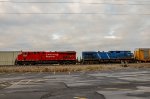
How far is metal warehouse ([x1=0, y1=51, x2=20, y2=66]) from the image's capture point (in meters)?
81.6

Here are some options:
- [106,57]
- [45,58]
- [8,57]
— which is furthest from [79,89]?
[8,57]

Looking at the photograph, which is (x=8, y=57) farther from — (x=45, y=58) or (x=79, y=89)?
(x=79, y=89)

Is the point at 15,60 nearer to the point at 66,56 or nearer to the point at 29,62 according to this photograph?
the point at 29,62

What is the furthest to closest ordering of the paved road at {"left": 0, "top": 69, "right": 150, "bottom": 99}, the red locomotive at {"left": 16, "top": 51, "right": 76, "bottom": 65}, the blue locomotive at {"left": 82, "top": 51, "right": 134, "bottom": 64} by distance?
the blue locomotive at {"left": 82, "top": 51, "right": 134, "bottom": 64} → the red locomotive at {"left": 16, "top": 51, "right": 76, "bottom": 65} → the paved road at {"left": 0, "top": 69, "right": 150, "bottom": 99}

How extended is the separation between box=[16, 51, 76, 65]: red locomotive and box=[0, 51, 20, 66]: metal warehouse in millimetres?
2360

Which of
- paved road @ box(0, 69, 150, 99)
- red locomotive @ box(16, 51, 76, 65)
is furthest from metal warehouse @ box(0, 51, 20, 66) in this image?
paved road @ box(0, 69, 150, 99)

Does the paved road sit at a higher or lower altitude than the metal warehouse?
lower

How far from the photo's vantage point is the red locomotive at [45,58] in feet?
260

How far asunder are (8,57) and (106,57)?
2341 cm

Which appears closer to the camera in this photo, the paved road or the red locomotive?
the paved road

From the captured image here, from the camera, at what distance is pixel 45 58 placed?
264ft

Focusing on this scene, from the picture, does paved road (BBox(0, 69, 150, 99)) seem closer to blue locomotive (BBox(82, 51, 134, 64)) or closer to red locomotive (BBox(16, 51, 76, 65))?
red locomotive (BBox(16, 51, 76, 65))

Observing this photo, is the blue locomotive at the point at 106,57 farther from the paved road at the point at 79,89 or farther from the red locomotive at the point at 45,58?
the paved road at the point at 79,89

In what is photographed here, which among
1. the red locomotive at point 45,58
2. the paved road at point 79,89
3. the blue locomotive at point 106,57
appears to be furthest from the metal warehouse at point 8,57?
the paved road at point 79,89
